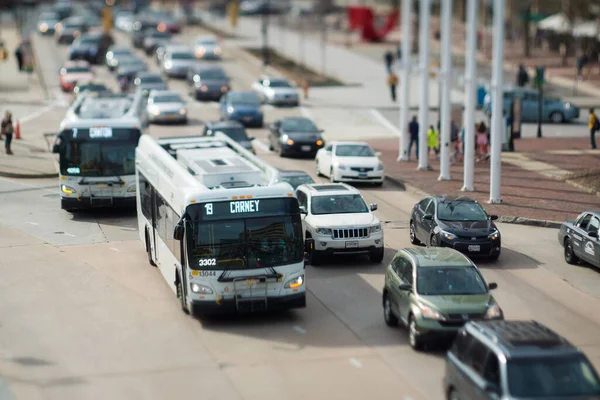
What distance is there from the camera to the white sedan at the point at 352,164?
3459 cm

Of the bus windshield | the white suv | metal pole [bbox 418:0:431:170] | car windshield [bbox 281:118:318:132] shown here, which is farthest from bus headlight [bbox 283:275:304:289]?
car windshield [bbox 281:118:318:132]

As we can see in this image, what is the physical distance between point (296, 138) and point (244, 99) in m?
9.52

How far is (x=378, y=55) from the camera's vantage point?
268ft

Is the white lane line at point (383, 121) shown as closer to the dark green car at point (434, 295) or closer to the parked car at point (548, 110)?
the parked car at point (548, 110)

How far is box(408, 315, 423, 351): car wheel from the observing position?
1766 cm

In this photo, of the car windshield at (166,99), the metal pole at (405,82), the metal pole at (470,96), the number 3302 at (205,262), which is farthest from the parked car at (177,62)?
the number 3302 at (205,262)

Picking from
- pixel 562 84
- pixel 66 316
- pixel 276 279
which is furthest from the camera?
pixel 562 84

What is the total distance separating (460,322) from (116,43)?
3131 inches

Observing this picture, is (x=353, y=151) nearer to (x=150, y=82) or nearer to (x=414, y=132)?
(x=414, y=132)

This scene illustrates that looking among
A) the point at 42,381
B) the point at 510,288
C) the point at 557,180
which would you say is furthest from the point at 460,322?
the point at 557,180

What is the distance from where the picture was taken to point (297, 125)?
41.9 m

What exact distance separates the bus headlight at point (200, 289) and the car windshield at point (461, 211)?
771cm

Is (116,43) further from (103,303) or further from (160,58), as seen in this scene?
(103,303)

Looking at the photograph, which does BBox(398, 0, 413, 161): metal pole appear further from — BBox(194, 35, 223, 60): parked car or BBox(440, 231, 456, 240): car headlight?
BBox(194, 35, 223, 60): parked car
